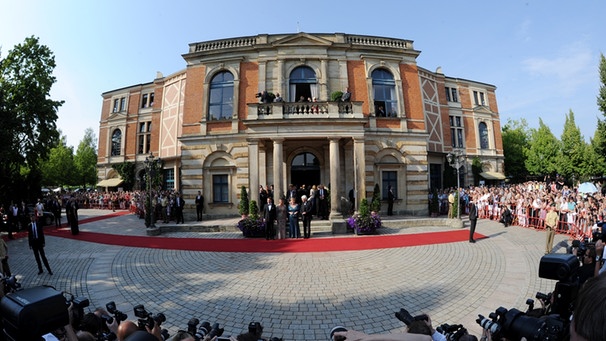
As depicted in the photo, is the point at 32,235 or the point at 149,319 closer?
the point at 149,319

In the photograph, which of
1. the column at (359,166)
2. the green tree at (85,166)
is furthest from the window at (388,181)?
the green tree at (85,166)

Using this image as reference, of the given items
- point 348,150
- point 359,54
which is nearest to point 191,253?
point 348,150

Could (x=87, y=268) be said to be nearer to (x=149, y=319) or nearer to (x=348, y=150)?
(x=149, y=319)

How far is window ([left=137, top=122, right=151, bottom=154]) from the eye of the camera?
103 feet

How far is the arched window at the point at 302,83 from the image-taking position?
17.9 m

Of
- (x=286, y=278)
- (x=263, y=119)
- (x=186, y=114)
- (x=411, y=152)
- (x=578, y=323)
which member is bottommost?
(x=286, y=278)

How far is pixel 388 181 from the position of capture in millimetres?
18219

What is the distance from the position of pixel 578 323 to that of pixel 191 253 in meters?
10.7

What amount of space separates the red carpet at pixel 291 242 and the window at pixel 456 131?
64.6ft

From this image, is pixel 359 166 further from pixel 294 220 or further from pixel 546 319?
pixel 546 319

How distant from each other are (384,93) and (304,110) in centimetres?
687

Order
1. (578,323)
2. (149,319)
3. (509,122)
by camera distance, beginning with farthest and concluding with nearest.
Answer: (509,122), (149,319), (578,323)

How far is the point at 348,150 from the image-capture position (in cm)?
1761

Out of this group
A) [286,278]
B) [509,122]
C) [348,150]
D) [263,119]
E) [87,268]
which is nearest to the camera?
[286,278]
